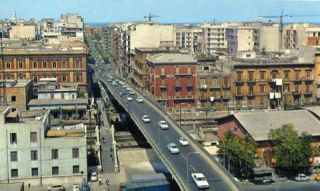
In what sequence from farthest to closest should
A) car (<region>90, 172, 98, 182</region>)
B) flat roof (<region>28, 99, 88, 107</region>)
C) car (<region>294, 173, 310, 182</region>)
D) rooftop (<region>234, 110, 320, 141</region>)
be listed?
1. flat roof (<region>28, 99, 88, 107</region>)
2. rooftop (<region>234, 110, 320, 141</region>)
3. car (<region>294, 173, 310, 182</region>)
4. car (<region>90, 172, 98, 182</region>)

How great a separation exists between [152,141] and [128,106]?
13.4m

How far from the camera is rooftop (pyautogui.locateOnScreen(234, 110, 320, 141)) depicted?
1508 inches

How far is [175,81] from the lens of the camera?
56.5 meters

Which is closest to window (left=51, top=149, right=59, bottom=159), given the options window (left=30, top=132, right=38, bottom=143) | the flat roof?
window (left=30, top=132, right=38, bottom=143)

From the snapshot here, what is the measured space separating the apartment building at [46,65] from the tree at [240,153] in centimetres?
2508

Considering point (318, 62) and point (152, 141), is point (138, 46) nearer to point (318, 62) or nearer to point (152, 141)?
point (318, 62)

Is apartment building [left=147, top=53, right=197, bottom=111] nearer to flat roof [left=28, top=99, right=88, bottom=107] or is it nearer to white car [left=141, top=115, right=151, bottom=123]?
flat roof [left=28, top=99, right=88, bottom=107]

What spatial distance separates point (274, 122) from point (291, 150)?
531cm

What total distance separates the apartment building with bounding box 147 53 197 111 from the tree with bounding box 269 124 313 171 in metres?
20.9

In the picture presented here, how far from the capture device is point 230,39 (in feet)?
327

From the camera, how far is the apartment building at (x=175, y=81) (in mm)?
56344

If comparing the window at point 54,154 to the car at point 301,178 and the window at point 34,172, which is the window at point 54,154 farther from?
the car at point 301,178

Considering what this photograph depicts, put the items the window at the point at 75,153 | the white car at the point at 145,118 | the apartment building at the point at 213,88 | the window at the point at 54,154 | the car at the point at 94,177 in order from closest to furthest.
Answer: the window at the point at 54,154 < the window at the point at 75,153 < the car at the point at 94,177 < the white car at the point at 145,118 < the apartment building at the point at 213,88

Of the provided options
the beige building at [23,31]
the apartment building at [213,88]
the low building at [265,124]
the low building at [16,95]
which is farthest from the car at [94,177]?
the beige building at [23,31]
